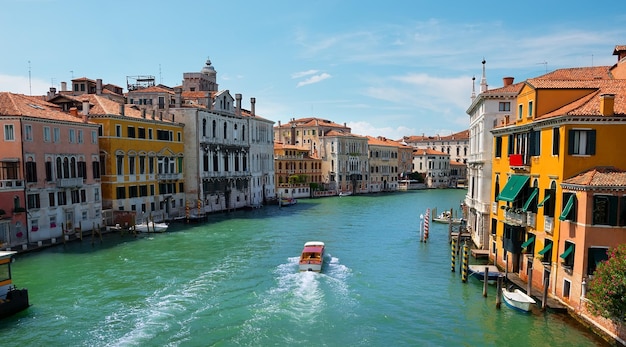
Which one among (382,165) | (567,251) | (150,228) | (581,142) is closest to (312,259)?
(567,251)

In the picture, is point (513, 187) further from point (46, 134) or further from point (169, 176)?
point (169, 176)

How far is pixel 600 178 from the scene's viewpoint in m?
13.0

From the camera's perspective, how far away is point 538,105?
16.3 m

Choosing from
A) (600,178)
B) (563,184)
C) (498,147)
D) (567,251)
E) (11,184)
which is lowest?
(567,251)

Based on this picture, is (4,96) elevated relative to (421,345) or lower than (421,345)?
elevated

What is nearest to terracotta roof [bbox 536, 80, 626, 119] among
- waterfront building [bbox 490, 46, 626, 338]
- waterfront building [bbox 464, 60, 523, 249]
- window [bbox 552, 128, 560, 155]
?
waterfront building [bbox 490, 46, 626, 338]

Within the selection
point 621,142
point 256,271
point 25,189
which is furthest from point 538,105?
point 25,189

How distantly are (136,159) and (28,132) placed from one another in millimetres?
8804

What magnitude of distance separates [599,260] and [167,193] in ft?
98.0

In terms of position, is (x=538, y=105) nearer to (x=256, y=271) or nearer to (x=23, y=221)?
(x=256, y=271)

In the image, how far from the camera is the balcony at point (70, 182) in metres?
26.0

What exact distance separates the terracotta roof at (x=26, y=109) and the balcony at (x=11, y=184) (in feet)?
11.0

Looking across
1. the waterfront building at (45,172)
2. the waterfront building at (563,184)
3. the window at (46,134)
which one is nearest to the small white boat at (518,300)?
the waterfront building at (563,184)

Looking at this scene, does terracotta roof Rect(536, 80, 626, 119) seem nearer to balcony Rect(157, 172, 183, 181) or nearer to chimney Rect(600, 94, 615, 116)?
chimney Rect(600, 94, 615, 116)
